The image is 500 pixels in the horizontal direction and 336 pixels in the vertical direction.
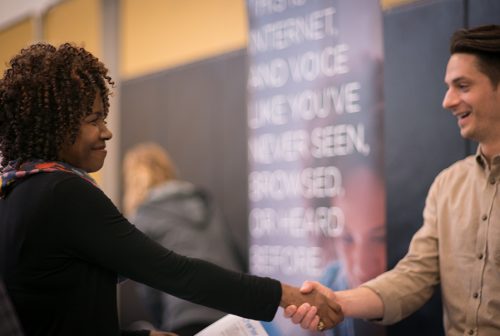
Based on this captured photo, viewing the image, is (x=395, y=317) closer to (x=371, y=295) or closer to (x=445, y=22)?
(x=371, y=295)

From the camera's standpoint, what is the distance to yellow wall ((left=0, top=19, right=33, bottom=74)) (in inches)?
247

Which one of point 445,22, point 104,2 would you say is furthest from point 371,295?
point 104,2

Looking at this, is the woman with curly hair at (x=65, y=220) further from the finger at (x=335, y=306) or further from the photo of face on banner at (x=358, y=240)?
the photo of face on banner at (x=358, y=240)

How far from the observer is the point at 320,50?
106 inches

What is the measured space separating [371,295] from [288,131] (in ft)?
2.99

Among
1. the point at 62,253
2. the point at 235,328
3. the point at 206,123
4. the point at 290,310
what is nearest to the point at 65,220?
the point at 62,253

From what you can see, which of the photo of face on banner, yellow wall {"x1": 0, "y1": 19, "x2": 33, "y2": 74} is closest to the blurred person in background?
the photo of face on banner

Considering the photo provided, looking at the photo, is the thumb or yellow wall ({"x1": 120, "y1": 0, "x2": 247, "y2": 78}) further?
yellow wall ({"x1": 120, "y1": 0, "x2": 247, "y2": 78})

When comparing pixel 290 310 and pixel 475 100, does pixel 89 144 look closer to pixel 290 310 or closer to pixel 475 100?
pixel 290 310

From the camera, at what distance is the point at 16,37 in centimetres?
637

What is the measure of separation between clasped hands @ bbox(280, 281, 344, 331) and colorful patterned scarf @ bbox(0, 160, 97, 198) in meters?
0.72

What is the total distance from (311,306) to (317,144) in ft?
2.83

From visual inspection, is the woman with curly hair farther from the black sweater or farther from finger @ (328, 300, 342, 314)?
finger @ (328, 300, 342, 314)

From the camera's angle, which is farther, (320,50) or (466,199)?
(320,50)
